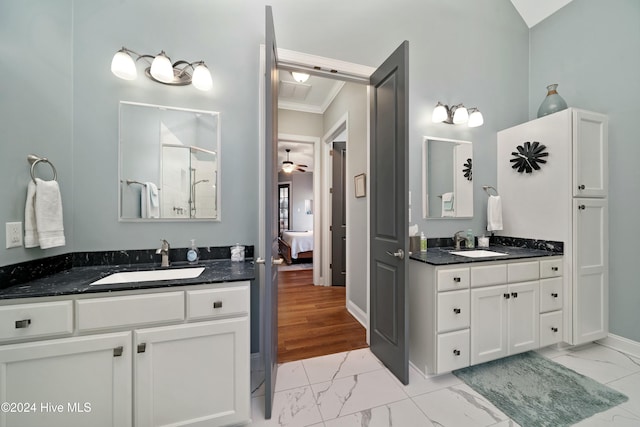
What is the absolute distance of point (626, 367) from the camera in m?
1.82

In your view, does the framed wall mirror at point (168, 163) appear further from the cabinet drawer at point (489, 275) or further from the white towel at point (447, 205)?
the white towel at point (447, 205)

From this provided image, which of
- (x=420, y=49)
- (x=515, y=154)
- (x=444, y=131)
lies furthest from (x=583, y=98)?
(x=420, y=49)

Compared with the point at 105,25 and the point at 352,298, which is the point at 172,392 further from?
Result: the point at 105,25

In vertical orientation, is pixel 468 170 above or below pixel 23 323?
above

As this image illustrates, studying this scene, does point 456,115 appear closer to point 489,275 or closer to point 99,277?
point 489,275

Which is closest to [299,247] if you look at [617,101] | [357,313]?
[357,313]

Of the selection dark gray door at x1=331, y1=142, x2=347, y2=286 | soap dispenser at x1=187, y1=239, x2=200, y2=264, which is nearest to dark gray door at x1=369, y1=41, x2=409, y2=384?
soap dispenser at x1=187, y1=239, x2=200, y2=264

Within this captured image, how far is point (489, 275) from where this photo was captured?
1.78 metres

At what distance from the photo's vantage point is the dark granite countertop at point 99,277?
106 cm

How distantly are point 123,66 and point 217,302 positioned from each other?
5.19ft

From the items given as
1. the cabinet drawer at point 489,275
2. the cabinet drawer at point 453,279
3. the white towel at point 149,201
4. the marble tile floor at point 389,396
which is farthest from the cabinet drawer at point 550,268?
the white towel at point 149,201

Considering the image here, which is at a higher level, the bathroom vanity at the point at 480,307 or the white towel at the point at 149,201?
the white towel at the point at 149,201

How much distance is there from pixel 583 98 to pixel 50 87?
4278 millimetres

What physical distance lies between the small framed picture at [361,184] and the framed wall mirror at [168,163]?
154 centimetres
